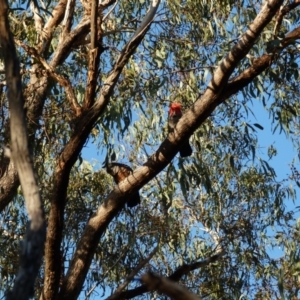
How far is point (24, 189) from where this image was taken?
2963 millimetres

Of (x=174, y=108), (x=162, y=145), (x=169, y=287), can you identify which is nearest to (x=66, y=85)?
(x=162, y=145)

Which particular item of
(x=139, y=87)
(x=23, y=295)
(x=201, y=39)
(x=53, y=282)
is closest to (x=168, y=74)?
(x=139, y=87)

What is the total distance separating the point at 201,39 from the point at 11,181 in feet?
7.04

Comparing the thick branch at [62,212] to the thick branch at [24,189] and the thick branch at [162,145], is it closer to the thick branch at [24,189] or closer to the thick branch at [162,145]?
the thick branch at [162,145]

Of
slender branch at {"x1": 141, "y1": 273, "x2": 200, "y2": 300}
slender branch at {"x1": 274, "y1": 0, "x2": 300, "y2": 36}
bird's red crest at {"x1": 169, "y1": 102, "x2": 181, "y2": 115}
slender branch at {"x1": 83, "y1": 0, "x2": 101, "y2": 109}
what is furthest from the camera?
bird's red crest at {"x1": 169, "y1": 102, "x2": 181, "y2": 115}

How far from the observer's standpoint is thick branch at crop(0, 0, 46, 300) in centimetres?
275

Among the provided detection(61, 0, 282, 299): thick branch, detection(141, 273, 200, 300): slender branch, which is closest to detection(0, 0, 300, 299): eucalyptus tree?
detection(61, 0, 282, 299): thick branch

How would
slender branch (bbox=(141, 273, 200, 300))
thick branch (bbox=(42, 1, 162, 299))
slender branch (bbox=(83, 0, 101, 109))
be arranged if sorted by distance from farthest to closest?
slender branch (bbox=(83, 0, 101, 109)), thick branch (bbox=(42, 1, 162, 299)), slender branch (bbox=(141, 273, 200, 300))

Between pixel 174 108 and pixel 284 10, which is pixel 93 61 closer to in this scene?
pixel 284 10

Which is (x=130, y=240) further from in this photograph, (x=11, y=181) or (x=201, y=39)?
(x=201, y=39)

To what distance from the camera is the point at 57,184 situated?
495 cm

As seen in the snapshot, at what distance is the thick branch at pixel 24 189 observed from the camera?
275 cm

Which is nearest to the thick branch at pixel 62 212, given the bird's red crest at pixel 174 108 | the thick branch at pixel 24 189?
the bird's red crest at pixel 174 108

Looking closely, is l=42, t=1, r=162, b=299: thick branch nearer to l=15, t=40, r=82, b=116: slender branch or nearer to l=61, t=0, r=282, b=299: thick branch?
l=61, t=0, r=282, b=299: thick branch
